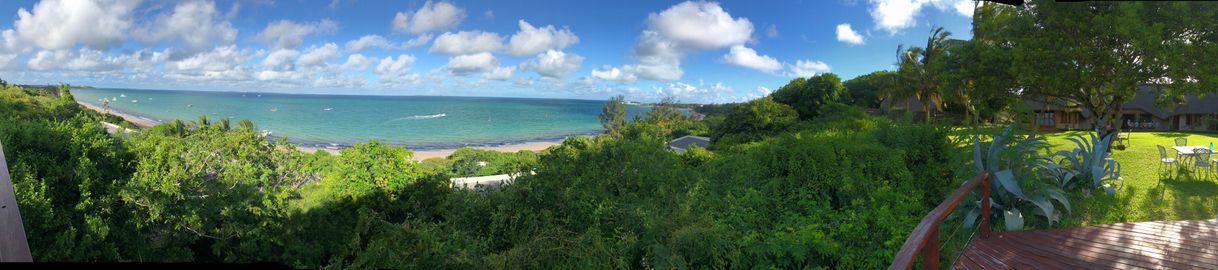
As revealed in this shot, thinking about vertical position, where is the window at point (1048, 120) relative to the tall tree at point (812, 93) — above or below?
below

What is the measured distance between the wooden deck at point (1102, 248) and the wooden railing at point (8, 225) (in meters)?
3.42

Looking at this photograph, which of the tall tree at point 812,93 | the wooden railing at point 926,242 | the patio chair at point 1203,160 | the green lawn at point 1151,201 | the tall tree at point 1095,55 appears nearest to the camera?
the wooden railing at point 926,242

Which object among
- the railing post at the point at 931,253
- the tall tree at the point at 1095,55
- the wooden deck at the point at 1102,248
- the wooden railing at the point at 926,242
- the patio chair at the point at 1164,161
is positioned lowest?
the wooden deck at the point at 1102,248

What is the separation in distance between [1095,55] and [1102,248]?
25.8ft

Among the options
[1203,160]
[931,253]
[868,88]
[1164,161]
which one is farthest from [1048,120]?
[931,253]

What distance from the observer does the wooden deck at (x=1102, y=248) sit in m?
2.65

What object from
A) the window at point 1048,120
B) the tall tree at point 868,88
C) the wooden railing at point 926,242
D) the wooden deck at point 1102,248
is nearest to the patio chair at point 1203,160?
the wooden deck at point 1102,248

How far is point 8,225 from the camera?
0.77 meters

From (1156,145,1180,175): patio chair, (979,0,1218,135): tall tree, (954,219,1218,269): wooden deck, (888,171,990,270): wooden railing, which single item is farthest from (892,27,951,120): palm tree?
(888,171,990,270): wooden railing

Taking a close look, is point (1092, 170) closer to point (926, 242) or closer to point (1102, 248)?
point (1102, 248)

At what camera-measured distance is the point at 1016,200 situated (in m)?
4.38

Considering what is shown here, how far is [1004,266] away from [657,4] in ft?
27.7

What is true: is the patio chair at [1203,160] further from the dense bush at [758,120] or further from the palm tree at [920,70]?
the palm tree at [920,70]

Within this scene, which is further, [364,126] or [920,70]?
[364,126]
